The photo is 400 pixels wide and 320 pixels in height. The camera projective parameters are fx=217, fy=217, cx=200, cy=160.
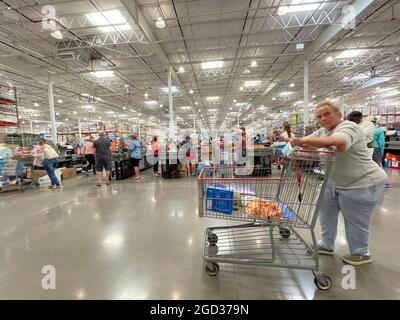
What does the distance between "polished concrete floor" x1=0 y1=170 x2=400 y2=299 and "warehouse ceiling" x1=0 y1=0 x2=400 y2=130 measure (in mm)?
4714

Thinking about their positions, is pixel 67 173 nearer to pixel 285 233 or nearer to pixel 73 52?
pixel 73 52

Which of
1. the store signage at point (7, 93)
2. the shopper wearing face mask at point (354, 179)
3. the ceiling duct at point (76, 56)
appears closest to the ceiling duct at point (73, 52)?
the ceiling duct at point (76, 56)

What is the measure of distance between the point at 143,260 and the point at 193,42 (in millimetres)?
7656

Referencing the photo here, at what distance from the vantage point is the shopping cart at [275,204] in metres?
1.83

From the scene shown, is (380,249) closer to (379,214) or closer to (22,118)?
(379,214)

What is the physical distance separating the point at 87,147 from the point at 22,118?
18.6 m

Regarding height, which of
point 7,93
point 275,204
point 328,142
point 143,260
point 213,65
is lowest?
point 143,260

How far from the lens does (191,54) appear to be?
8836 millimetres

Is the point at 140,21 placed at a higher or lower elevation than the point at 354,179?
higher

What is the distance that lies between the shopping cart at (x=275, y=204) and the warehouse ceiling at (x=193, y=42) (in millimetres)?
5034

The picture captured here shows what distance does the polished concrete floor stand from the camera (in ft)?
5.88

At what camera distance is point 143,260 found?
2279mm

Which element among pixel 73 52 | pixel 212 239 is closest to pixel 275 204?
pixel 212 239
